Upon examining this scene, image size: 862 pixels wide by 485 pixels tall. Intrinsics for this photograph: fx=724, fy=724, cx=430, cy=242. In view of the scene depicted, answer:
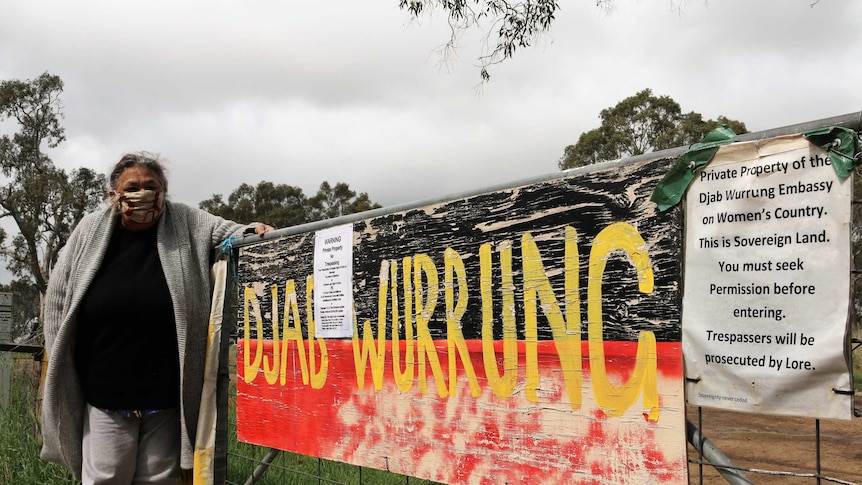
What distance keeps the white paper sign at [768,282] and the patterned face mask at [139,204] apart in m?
2.21

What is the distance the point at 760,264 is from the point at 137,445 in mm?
2524

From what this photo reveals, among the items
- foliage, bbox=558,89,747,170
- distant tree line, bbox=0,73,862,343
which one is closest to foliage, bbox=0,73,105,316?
distant tree line, bbox=0,73,862,343

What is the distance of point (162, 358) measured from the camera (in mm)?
2994

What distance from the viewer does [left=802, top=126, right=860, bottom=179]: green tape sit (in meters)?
1.38

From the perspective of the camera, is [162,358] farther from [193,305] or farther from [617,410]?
[617,410]

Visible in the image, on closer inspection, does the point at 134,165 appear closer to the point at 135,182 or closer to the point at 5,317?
the point at 135,182

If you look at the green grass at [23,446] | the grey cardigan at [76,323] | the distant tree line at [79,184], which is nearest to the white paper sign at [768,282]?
the grey cardigan at [76,323]

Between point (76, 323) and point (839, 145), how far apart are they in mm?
2770

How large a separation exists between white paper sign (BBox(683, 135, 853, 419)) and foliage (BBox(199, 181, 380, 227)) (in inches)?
1256

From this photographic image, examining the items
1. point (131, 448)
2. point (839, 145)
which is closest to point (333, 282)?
point (131, 448)

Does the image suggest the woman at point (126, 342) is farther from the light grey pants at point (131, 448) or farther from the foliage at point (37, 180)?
the foliage at point (37, 180)

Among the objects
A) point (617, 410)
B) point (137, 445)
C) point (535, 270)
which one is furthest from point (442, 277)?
point (137, 445)

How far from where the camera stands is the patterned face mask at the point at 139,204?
2.96 m

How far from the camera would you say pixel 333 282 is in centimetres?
271
